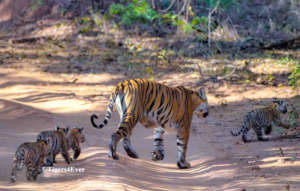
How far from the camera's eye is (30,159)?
7.45 meters

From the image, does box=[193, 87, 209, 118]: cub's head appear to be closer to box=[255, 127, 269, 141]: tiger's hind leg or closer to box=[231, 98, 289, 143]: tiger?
box=[231, 98, 289, 143]: tiger

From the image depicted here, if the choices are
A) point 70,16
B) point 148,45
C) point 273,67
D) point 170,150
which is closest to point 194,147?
point 170,150

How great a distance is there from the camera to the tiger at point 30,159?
7.37m

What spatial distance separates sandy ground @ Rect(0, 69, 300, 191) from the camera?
25.9ft

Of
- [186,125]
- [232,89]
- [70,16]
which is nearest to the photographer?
[186,125]

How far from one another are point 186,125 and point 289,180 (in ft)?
8.49

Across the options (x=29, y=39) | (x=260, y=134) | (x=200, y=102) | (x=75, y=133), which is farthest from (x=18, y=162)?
(x=29, y=39)

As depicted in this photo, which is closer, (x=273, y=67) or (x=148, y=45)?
(x=273, y=67)

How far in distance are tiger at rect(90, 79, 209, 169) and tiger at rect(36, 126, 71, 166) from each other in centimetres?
81

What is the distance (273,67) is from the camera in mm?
17922

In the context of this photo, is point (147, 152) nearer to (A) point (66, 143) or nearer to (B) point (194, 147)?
(B) point (194, 147)

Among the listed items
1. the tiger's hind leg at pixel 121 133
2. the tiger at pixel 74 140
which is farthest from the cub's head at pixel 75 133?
the tiger's hind leg at pixel 121 133

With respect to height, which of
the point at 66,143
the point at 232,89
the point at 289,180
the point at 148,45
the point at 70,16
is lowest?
the point at 289,180

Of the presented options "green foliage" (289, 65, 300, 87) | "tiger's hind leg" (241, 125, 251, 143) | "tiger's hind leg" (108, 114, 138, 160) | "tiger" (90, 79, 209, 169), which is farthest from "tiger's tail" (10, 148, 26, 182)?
"green foliage" (289, 65, 300, 87)
